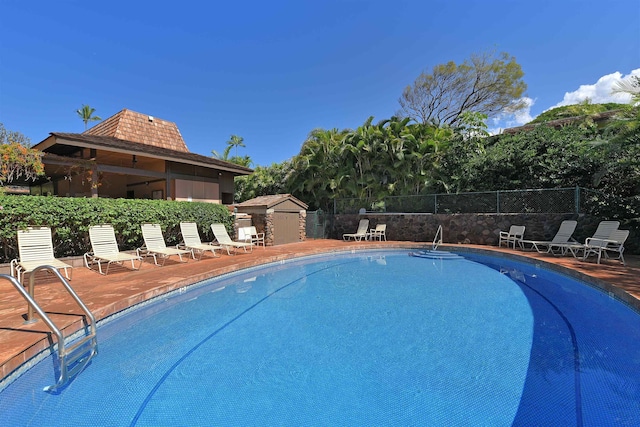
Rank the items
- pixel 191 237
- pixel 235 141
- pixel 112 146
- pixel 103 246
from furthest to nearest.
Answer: pixel 235 141 → pixel 112 146 → pixel 191 237 → pixel 103 246

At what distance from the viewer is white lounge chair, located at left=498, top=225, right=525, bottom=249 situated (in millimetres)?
11891

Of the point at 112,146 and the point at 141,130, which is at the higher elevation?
the point at 141,130

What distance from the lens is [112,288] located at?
564 cm

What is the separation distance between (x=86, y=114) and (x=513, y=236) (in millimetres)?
63894

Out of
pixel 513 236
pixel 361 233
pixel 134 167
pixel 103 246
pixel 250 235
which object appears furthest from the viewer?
pixel 361 233

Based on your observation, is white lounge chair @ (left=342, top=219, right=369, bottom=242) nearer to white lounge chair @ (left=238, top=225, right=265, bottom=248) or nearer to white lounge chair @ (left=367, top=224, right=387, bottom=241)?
white lounge chair @ (left=367, top=224, right=387, bottom=241)

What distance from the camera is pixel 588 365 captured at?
3439 millimetres

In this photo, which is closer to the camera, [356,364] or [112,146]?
[356,364]

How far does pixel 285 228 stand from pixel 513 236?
9.89 m

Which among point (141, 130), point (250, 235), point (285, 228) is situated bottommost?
point (250, 235)

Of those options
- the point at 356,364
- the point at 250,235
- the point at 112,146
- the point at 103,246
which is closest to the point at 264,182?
the point at 250,235

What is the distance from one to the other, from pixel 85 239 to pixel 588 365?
10856 mm

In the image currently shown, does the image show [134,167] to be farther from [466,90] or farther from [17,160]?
[466,90]

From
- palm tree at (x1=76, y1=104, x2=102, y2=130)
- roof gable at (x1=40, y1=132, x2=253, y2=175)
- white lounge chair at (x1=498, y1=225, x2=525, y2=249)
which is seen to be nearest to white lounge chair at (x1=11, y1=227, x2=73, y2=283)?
roof gable at (x1=40, y1=132, x2=253, y2=175)
